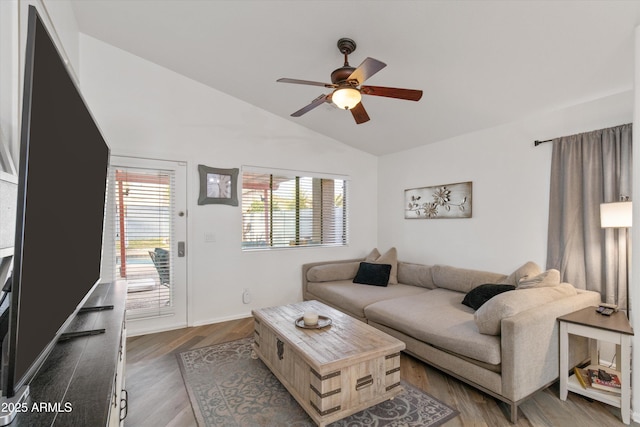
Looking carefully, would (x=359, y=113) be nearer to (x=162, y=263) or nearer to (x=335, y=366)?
(x=335, y=366)

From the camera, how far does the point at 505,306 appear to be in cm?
215

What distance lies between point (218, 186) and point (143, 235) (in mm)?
1018

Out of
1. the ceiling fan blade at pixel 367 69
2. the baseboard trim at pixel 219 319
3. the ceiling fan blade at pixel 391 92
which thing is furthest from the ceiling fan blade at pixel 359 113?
the baseboard trim at pixel 219 319

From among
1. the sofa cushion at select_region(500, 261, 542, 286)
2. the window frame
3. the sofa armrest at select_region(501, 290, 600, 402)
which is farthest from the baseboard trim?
the sofa cushion at select_region(500, 261, 542, 286)

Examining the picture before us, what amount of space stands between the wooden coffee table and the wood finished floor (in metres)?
0.51

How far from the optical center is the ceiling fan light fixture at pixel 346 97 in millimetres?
2219

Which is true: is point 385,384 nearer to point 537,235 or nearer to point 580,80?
point 537,235

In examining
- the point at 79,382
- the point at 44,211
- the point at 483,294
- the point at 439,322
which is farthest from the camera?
the point at 483,294

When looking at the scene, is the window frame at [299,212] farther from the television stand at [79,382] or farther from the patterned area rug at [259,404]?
the television stand at [79,382]

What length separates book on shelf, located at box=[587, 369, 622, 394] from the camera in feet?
6.97

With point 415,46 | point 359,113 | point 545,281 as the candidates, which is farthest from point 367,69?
point 545,281

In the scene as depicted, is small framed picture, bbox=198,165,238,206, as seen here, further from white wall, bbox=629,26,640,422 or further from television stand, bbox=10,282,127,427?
white wall, bbox=629,26,640,422

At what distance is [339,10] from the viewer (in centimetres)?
228

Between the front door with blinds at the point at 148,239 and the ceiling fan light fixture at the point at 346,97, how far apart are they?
231cm
